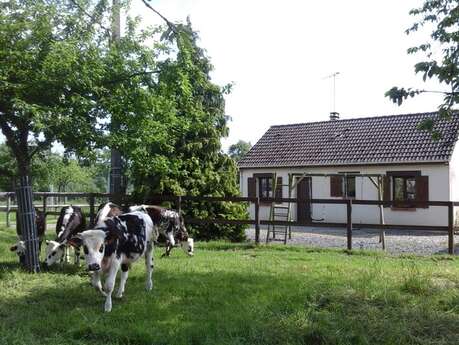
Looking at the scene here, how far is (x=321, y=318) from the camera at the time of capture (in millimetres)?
6500

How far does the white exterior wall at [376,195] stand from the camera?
22141mm

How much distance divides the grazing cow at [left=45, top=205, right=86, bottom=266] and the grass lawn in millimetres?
320

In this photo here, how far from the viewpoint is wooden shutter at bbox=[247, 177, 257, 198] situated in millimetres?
27344

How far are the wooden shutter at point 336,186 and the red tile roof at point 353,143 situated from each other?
2.43 feet

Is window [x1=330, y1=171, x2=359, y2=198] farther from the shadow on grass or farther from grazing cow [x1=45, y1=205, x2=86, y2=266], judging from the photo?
the shadow on grass

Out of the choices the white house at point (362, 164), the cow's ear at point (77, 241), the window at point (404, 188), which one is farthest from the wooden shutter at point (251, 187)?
the cow's ear at point (77, 241)

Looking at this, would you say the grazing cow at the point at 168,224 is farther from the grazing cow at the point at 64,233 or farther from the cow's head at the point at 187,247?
the grazing cow at the point at 64,233

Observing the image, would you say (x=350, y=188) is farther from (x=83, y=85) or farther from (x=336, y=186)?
(x=83, y=85)

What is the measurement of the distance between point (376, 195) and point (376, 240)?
567 cm

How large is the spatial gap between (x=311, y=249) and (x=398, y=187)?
10.9m

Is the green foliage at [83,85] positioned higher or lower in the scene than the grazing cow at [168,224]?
higher

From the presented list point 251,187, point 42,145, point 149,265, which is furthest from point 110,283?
point 251,187

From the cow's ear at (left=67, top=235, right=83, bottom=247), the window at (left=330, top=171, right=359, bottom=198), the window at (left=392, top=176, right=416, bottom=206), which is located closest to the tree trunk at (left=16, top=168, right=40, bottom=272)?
the cow's ear at (left=67, top=235, right=83, bottom=247)

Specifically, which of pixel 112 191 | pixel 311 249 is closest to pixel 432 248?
pixel 311 249
